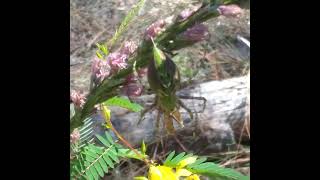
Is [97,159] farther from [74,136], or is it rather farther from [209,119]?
[209,119]

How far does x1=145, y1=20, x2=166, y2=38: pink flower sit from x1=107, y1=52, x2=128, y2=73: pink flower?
0.15ft

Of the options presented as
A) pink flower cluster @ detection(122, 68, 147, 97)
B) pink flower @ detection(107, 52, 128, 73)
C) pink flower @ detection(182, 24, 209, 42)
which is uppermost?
pink flower @ detection(182, 24, 209, 42)

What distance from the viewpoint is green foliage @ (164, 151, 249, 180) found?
0.75m

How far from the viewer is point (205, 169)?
0.76 m

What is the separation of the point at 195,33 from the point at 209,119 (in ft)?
1.35

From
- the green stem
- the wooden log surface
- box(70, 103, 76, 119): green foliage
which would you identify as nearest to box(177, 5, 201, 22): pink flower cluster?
the green stem

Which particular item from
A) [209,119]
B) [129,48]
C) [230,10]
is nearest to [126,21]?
[129,48]

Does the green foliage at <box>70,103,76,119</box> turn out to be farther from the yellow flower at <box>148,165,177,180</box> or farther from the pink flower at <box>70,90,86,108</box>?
the yellow flower at <box>148,165,177,180</box>

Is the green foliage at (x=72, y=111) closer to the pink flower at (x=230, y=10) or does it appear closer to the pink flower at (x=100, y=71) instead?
the pink flower at (x=100, y=71)

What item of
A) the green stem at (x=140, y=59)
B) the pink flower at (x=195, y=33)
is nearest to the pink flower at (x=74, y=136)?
the green stem at (x=140, y=59)

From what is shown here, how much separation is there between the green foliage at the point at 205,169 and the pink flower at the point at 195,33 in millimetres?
177

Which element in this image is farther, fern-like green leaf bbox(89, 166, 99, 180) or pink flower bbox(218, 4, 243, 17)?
fern-like green leaf bbox(89, 166, 99, 180)
